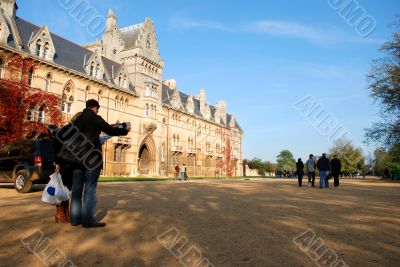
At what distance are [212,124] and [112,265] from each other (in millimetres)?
62461

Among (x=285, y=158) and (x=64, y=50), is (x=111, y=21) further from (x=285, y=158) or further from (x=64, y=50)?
(x=285, y=158)

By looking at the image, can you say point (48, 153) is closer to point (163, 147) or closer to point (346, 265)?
point (346, 265)

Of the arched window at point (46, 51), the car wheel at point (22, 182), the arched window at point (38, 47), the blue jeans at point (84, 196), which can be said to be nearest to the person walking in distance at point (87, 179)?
the blue jeans at point (84, 196)

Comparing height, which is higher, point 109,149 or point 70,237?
point 109,149

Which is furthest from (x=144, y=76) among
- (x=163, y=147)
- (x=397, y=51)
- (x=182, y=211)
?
(x=182, y=211)

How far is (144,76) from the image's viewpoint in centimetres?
4322

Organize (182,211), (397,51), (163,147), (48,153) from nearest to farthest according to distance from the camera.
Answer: (182,211), (48,153), (397,51), (163,147)

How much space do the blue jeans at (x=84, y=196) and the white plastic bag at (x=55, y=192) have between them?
0.93 ft

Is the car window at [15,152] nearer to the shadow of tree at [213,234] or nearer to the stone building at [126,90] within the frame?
the shadow of tree at [213,234]

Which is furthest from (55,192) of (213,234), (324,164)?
(324,164)

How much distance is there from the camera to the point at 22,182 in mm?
11484

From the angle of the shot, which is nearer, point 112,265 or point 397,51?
point 112,265

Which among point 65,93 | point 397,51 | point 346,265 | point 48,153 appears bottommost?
point 346,265

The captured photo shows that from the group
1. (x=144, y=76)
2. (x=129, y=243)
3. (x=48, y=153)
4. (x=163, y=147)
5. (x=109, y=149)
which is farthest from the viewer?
(x=163, y=147)
